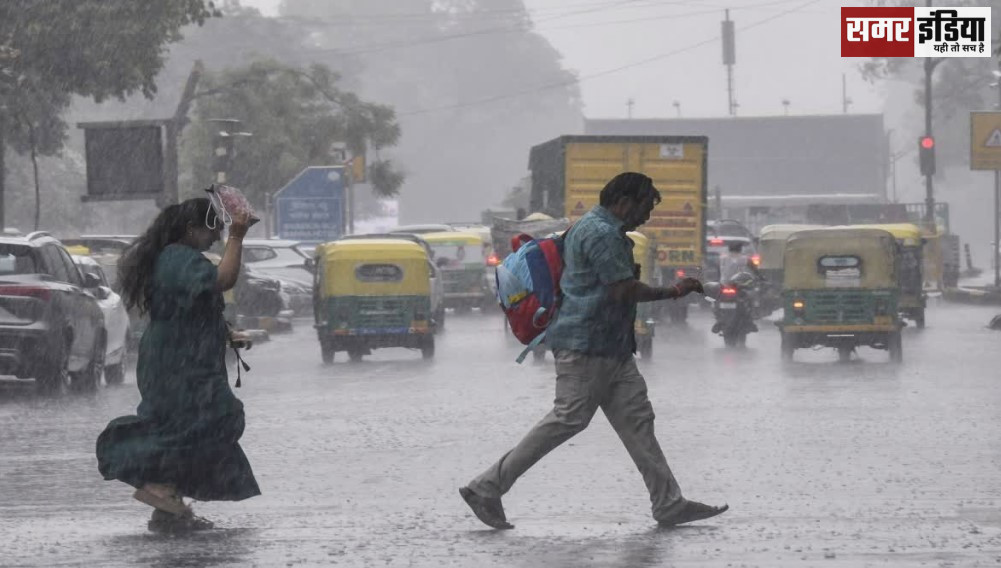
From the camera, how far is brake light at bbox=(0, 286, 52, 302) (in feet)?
66.0

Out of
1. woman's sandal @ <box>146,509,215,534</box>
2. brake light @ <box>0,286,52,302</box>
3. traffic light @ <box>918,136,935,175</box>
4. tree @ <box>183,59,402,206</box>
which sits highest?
tree @ <box>183,59,402,206</box>

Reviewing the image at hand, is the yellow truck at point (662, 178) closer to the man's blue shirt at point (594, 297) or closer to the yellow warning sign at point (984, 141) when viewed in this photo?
the yellow warning sign at point (984, 141)

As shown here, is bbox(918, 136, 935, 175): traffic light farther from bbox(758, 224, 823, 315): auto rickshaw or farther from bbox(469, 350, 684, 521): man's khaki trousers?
bbox(469, 350, 684, 521): man's khaki trousers

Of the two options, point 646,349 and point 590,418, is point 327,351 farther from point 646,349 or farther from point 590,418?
point 590,418

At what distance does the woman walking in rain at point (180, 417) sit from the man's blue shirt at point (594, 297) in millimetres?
1543

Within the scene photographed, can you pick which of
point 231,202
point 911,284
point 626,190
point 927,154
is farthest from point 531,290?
point 927,154

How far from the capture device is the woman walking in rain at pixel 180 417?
1002 cm

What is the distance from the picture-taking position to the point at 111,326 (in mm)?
23578

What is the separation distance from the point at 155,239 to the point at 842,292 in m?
16.9

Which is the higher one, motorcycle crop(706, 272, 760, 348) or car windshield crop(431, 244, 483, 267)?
car windshield crop(431, 244, 483, 267)

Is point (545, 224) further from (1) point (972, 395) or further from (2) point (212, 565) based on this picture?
(2) point (212, 565)

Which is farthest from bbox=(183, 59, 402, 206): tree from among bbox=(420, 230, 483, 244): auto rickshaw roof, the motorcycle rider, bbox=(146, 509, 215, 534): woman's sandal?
bbox=(146, 509, 215, 534): woman's sandal

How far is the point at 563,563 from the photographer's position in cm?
891

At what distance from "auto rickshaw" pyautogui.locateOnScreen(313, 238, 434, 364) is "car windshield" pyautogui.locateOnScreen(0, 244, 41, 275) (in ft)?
22.0
